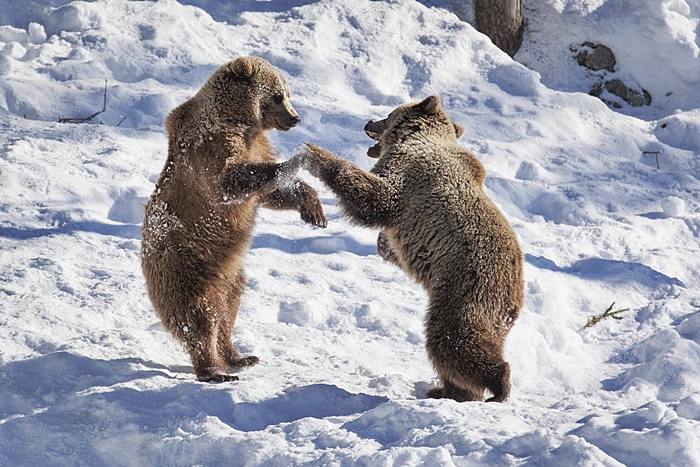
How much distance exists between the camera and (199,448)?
143 inches

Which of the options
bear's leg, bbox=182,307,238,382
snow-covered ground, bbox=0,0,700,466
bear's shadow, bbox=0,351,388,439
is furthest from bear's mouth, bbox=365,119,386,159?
bear's shadow, bbox=0,351,388,439

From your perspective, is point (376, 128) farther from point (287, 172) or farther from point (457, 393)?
point (457, 393)

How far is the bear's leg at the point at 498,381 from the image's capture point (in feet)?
14.3

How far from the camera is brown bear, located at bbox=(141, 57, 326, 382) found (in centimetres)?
480

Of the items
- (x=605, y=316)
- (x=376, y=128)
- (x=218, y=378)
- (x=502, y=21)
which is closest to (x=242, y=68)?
(x=376, y=128)

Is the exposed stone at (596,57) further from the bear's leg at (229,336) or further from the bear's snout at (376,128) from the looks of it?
the bear's leg at (229,336)

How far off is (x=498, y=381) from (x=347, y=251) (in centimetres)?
283

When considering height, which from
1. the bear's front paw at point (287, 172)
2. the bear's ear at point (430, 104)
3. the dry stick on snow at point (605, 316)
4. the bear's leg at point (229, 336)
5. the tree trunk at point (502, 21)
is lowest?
the dry stick on snow at point (605, 316)

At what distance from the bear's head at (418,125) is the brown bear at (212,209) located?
770mm

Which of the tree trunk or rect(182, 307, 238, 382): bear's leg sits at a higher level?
the tree trunk

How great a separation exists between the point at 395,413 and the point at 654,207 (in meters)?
5.76

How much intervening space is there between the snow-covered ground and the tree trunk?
0.42 meters

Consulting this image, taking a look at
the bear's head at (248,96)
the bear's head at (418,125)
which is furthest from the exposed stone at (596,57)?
the bear's head at (248,96)

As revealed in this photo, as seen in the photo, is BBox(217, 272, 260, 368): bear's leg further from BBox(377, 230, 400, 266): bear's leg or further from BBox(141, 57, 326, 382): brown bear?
BBox(377, 230, 400, 266): bear's leg
